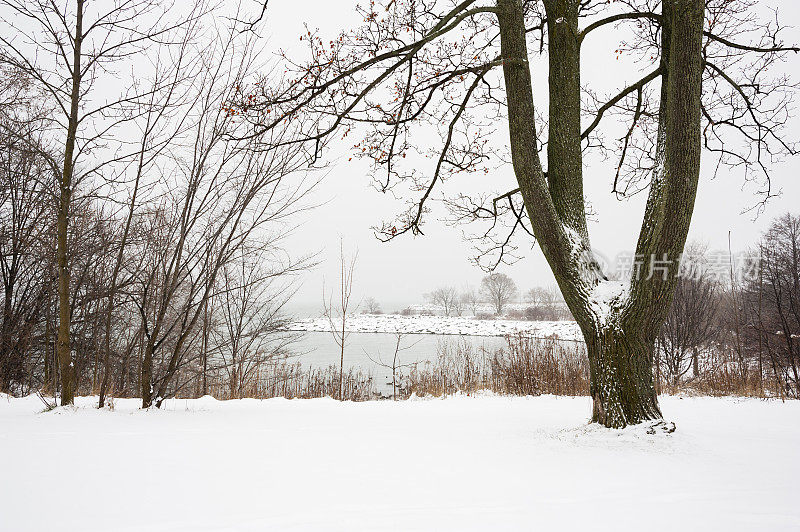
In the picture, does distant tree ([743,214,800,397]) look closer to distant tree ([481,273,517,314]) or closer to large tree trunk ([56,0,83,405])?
large tree trunk ([56,0,83,405])

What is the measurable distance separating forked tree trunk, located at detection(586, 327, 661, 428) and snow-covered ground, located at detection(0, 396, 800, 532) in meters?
0.13

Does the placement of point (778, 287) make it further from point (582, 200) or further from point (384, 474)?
point (384, 474)

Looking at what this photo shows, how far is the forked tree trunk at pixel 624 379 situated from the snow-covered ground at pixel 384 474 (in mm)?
132

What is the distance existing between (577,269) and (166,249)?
3.75 meters

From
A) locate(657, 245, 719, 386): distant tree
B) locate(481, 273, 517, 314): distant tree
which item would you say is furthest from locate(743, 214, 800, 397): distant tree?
locate(481, 273, 517, 314): distant tree

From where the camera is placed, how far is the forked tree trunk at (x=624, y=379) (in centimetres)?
295

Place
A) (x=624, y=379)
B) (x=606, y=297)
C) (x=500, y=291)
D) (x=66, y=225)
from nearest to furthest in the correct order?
(x=624, y=379), (x=606, y=297), (x=66, y=225), (x=500, y=291)

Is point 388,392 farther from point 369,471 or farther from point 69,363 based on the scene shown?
point 369,471

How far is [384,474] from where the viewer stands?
6.84ft

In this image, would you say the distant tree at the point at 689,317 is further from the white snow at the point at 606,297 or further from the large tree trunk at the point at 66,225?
the large tree trunk at the point at 66,225

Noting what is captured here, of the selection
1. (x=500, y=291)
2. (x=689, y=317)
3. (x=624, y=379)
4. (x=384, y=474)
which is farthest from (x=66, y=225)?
(x=500, y=291)

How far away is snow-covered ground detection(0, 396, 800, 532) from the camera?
1.59 meters

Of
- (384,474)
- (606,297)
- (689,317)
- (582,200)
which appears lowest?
(384,474)

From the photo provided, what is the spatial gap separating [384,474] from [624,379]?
6.00ft
